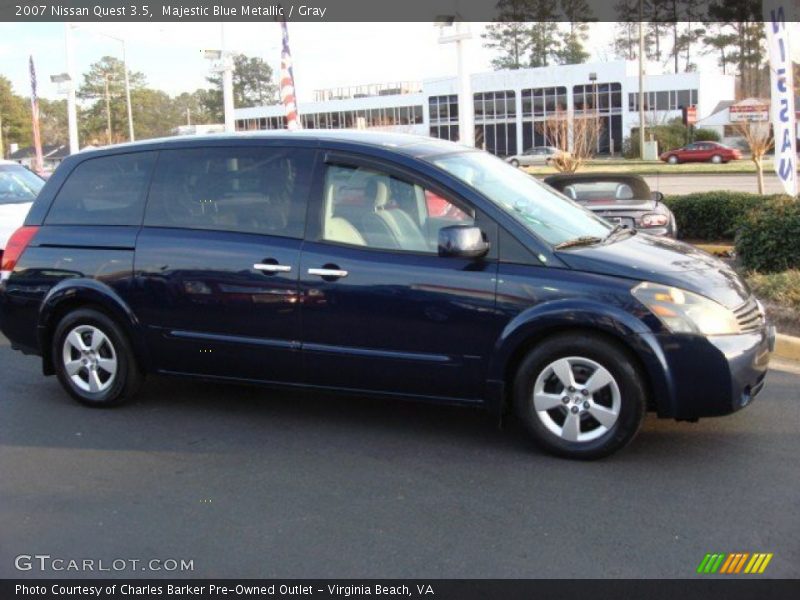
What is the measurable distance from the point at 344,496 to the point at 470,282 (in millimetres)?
1364

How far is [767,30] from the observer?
971 centimetres

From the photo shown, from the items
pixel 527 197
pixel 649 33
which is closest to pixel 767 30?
pixel 527 197

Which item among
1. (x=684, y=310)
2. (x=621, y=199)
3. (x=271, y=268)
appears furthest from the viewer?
(x=621, y=199)

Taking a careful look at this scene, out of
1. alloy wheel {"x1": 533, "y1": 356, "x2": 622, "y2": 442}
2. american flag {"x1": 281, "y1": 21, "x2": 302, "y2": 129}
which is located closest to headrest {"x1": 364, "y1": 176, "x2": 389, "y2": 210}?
alloy wheel {"x1": 533, "y1": 356, "x2": 622, "y2": 442}

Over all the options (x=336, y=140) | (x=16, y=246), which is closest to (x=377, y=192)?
(x=336, y=140)

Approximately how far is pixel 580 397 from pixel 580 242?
0.95 metres

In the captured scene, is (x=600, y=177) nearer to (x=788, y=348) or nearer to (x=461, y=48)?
(x=788, y=348)

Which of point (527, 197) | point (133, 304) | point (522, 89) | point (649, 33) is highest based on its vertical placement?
point (649, 33)

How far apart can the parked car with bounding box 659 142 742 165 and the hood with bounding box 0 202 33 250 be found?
4452 centimetres

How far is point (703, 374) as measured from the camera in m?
4.64

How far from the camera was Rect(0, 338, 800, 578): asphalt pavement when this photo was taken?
3.86 m

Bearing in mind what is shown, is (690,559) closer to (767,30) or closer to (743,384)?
(743,384)

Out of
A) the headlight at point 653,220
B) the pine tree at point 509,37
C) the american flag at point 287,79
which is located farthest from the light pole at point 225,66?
the pine tree at point 509,37
